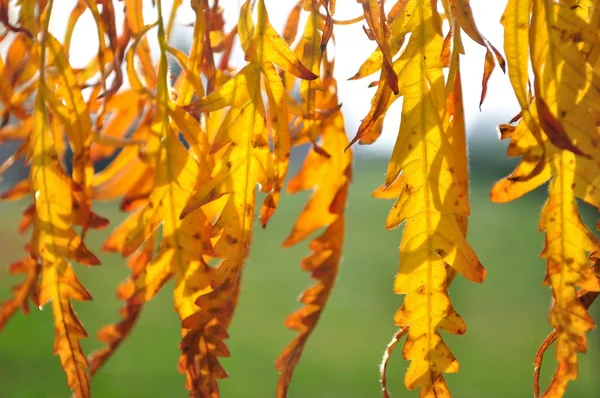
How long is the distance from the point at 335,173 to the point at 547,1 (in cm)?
27

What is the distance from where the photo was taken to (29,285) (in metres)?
0.60

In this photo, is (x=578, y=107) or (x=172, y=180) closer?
(x=578, y=107)

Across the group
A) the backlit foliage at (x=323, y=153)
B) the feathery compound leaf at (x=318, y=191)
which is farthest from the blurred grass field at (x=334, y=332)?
the backlit foliage at (x=323, y=153)

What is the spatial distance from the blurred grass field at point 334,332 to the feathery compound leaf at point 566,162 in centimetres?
315

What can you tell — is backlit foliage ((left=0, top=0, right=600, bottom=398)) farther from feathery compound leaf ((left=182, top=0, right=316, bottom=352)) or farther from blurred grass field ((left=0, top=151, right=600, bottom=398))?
blurred grass field ((left=0, top=151, right=600, bottom=398))

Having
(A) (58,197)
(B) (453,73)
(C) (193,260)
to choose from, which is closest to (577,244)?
(B) (453,73)

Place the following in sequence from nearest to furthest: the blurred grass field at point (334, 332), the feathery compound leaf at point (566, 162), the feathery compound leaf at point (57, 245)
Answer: the feathery compound leaf at point (566, 162) < the feathery compound leaf at point (57, 245) < the blurred grass field at point (334, 332)

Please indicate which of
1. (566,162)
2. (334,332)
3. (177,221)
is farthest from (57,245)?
(334,332)

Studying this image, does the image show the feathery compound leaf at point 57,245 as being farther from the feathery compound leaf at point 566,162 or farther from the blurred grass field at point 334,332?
the blurred grass field at point 334,332

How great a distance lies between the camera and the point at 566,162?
435mm

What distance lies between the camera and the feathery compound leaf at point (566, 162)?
1.40 feet

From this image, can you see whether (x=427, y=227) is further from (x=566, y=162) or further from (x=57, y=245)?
(x=57, y=245)

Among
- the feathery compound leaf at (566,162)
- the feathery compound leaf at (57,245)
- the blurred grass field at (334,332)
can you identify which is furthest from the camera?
the blurred grass field at (334,332)

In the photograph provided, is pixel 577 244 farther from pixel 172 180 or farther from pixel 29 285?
pixel 29 285
